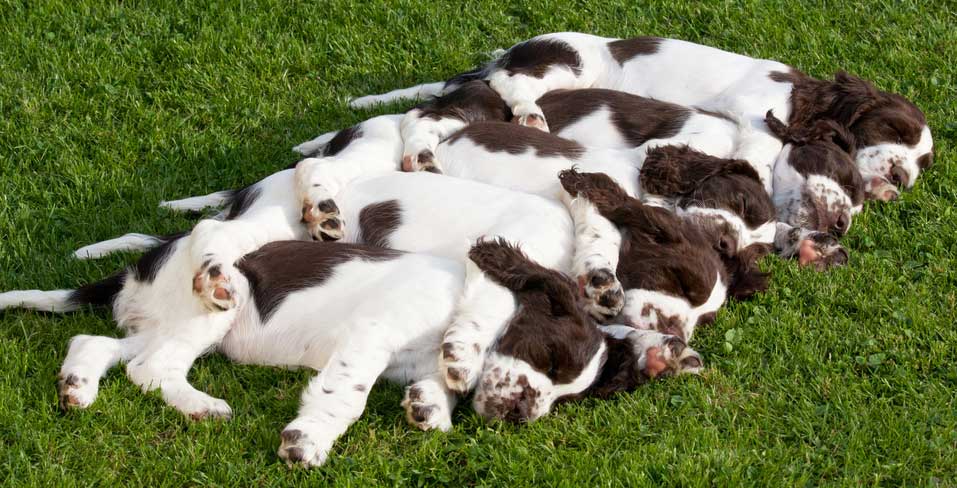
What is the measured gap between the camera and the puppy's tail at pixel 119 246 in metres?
5.23

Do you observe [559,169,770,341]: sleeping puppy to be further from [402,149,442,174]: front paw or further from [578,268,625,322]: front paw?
[402,149,442,174]: front paw

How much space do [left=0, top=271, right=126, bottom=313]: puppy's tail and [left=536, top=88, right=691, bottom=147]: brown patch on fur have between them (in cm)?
254

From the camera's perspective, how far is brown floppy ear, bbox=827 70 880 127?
6219 mm

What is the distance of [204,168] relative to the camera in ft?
20.4

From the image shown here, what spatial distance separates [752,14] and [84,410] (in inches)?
221

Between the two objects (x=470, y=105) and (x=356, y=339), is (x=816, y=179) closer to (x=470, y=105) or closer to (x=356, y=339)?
(x=470, y=105)

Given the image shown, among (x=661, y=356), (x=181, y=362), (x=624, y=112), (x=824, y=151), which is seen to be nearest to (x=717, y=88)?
(x=624, y=112)

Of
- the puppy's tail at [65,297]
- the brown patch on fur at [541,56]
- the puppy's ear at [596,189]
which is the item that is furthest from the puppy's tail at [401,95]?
the puppy's tail at [65,297]

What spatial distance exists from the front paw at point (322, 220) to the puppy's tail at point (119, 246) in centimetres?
76

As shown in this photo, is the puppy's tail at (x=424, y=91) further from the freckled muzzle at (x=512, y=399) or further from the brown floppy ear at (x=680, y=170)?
the freckled muzzle at (x=512, y=399)

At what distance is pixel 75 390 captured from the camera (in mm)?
4121

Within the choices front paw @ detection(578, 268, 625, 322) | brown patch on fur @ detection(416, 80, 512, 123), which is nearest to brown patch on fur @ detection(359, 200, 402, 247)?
front paw @ detection(578, 268, 625, 322)

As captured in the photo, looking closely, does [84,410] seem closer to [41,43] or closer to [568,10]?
[41,43]

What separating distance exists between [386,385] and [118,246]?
1.67 m
